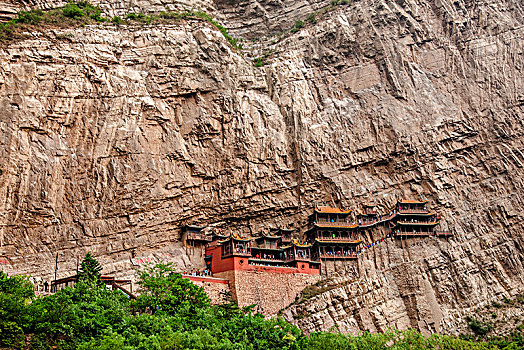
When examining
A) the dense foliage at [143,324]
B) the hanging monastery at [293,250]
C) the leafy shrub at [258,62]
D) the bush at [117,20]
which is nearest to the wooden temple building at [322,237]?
the hanging monastery at [293,250]

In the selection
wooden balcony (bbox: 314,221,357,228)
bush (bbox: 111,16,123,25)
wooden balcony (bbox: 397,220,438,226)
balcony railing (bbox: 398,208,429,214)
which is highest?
bush (bbox: 111,16,123,25)

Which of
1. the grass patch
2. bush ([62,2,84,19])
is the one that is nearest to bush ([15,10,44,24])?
the grass patch

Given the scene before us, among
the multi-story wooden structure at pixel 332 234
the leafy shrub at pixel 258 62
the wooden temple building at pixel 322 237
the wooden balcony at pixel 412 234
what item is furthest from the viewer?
the leafy shrub at pixel 258 62

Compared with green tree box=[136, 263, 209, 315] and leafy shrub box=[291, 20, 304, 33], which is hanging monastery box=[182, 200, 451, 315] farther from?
leafy shrub box=[291, 20, 304, 33]

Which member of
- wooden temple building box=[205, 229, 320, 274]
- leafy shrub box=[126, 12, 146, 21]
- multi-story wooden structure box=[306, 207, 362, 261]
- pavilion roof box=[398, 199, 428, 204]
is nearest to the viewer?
wooden temple building box=[205, 229, 320, 274]

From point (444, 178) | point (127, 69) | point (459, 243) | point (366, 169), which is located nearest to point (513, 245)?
point (459, 243)

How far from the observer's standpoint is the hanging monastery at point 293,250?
36750 millimetres

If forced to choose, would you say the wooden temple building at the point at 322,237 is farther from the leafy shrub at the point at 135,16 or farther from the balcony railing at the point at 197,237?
the leafy shrub at the point at 135,16

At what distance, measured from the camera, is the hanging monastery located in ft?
121

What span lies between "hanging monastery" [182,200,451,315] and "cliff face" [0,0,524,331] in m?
1.25

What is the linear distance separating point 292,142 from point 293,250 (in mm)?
10200

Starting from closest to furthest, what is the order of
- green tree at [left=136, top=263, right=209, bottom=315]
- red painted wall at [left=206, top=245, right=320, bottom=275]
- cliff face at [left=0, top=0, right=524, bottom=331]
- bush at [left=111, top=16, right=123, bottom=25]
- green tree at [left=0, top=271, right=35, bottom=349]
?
green tree at [left=0, top=271, right=35, bottom=349] < green tree at [left=136, top=263, right=209, bottom=315] < red painted wall at [left=206, top=245, right=320, bottom=275] < cliff face at [left=0, top=0, right=524, bottom=331] < bush at [left=111, top=16, right=123, bottom=25]

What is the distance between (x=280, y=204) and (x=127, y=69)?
53.2 feet

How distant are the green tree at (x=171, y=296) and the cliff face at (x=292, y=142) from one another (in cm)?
635
